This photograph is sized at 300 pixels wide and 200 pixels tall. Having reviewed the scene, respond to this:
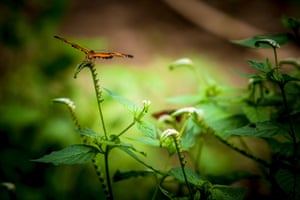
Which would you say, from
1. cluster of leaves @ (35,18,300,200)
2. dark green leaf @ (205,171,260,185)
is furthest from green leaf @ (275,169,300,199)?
dark green leaf @ (205,171,260,185)

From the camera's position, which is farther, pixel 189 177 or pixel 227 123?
pixel 227 123

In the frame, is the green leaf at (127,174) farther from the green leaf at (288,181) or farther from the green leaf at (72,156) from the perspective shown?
the green leaf at (288,181)

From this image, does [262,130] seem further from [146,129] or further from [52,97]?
[52,97]

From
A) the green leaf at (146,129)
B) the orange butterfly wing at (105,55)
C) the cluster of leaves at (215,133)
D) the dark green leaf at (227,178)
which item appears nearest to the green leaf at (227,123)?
the cluster of leaves at (215,133)

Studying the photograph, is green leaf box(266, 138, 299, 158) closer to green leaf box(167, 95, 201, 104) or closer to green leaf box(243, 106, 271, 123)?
green leaf box(243, 106, 271, 123)

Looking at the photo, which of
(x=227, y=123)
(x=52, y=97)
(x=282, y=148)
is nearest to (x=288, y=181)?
(x=282, y=148)

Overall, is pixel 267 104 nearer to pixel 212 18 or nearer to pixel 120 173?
pixel 120 173
